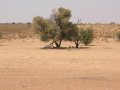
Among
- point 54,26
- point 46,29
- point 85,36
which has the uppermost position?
point 54,26

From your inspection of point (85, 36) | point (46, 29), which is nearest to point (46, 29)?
point (46, 29)

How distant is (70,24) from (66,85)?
123 feet

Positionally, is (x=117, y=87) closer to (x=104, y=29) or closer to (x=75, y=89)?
(x=75, y=89)

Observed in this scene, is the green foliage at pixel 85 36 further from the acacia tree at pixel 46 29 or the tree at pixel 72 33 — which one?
the acacia tree at pixel 46 29

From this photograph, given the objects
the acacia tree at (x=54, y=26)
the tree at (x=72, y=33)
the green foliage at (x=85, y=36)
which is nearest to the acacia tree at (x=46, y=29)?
A: the acacia tree at (x=54, y=26)

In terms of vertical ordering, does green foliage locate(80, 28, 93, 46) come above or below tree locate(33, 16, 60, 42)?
below

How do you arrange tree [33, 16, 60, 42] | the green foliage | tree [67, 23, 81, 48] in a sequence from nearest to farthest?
tree [33, 16, 60, 42], tree [67, 23, 81, 48], the green foliage

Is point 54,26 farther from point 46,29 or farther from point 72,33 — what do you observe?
point 72,33

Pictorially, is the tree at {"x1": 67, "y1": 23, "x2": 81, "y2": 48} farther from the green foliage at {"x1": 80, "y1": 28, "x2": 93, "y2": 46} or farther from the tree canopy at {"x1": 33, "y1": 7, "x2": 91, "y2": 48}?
the green foliage at {"x1": 80, "y1": 28, "x2": 93, "y2": 46}

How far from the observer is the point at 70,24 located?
5394 cm

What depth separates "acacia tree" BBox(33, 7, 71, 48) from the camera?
52094 mm

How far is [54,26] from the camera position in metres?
52.5

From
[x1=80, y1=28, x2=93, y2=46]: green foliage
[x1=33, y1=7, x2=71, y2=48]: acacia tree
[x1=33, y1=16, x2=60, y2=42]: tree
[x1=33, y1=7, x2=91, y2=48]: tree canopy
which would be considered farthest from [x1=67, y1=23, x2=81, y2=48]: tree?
[x1=80, y1=28, x2=93, y2=46]: green foliage

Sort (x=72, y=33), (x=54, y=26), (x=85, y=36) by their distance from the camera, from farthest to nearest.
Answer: (x=85, y=36) → (x=72, y=33) → (x=54, y=26)
